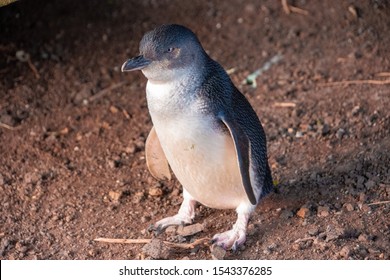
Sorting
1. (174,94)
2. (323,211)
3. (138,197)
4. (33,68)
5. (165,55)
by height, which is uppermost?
(165,55)

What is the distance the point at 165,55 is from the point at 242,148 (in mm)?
438

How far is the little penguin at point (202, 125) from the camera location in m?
2.90

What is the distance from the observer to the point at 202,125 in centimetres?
292

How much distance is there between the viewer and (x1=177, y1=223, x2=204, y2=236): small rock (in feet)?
10.5

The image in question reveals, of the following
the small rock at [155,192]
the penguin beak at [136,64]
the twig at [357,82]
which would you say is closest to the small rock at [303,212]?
the small rock at [155,192]

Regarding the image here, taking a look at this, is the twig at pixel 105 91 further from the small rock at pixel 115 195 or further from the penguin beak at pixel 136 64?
the penguin beak at pixel 136 64

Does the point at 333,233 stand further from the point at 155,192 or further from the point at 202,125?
the point at 155,192

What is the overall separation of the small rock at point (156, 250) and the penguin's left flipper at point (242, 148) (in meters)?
0.38

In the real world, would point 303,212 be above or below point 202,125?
below

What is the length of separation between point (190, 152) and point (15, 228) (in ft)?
2.85

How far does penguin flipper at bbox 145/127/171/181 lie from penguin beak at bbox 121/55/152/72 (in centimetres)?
45

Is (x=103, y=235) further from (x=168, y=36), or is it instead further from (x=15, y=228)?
(x=168, y=36)

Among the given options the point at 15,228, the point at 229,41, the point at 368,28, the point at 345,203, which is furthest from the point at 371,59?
the point at 15,228

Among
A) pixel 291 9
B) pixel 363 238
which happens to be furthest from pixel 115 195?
pixel 291 9
